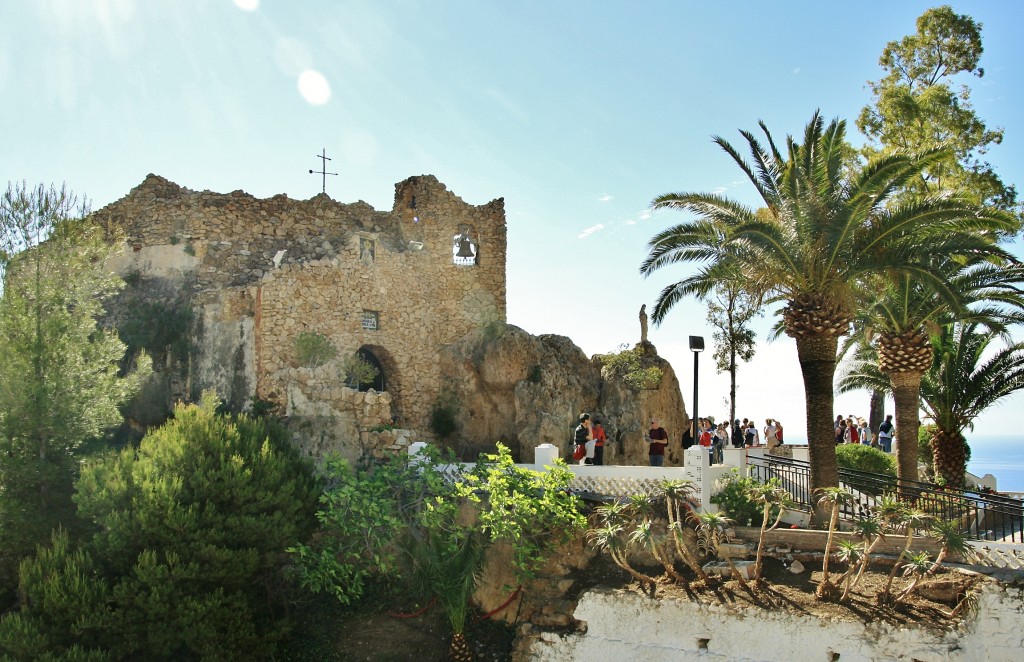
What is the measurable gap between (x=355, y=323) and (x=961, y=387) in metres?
13.7

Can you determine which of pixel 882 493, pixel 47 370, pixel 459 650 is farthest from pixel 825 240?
pixel 47 370

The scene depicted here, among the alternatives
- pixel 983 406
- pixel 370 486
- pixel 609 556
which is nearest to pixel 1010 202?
pixel 983 406

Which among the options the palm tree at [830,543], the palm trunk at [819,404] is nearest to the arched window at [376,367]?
the palm trunk at [819,404]

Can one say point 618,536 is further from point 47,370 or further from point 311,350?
point 47,370

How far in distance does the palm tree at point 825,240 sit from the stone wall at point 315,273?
8458mm

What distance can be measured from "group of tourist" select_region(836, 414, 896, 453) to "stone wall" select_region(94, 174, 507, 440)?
9.83 meters

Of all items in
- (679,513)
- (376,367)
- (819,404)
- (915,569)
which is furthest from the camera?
(376,367)

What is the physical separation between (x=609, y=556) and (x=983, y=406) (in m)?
9.84

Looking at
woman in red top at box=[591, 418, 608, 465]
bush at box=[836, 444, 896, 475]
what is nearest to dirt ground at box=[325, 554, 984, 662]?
woman in red top at box=[591, 418, 608, 465]

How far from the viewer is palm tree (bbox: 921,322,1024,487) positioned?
18500 millimetres

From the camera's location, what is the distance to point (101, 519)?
13.9 meters

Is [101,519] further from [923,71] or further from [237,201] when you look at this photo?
[923,71]

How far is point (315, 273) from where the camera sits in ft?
64.3

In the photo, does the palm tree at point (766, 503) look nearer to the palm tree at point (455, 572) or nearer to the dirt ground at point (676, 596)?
the dirt ground at point (676, 596)
